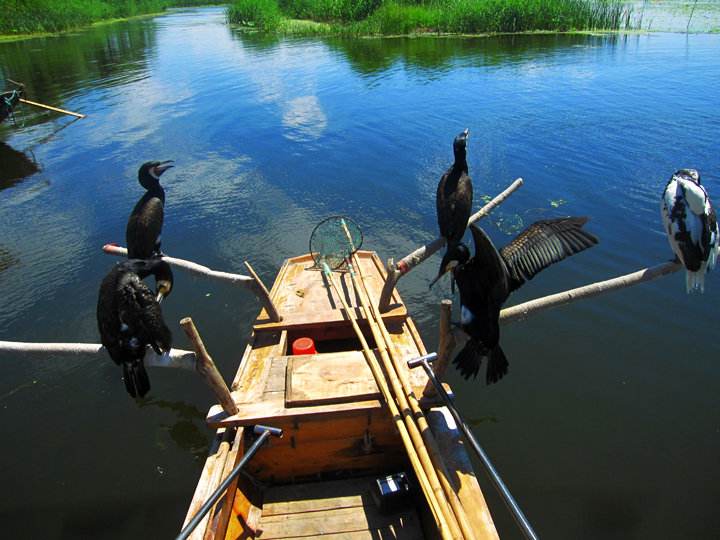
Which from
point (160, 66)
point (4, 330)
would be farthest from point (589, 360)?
point (160, 66)

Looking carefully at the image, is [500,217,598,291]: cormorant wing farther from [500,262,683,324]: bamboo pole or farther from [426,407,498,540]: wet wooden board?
[426,407,498,540]: wet wooden board

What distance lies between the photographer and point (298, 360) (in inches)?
191

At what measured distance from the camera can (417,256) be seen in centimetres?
443

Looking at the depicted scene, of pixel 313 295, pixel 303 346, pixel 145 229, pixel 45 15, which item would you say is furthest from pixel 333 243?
pixel 45 15

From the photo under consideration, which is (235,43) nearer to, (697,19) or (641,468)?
(697,19)

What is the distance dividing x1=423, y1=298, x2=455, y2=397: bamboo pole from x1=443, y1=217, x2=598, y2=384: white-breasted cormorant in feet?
0.39

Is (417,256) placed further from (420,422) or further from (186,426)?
(186,426)

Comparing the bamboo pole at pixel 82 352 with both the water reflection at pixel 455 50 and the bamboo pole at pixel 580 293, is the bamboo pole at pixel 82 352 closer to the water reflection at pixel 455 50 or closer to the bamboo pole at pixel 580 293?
the bamboo pole at pixel 580 293

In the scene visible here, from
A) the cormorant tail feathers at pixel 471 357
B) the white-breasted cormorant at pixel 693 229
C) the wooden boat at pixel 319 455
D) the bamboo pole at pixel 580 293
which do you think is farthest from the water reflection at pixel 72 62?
the white-breasted cormorant at pixel 693 229

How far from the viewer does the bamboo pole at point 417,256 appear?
4387 millimetres

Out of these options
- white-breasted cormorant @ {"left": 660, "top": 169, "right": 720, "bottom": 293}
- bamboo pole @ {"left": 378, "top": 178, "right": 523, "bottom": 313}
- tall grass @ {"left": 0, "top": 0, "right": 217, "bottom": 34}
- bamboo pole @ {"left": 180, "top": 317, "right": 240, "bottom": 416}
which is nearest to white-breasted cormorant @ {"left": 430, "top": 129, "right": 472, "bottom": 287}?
bamboo pole @ {"left": 378, "top": 178, "right": 523, "bottom": 313}

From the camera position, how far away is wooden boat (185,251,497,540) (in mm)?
4008

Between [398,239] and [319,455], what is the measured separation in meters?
6.29

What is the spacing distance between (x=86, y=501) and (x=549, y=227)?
5.88 meters
